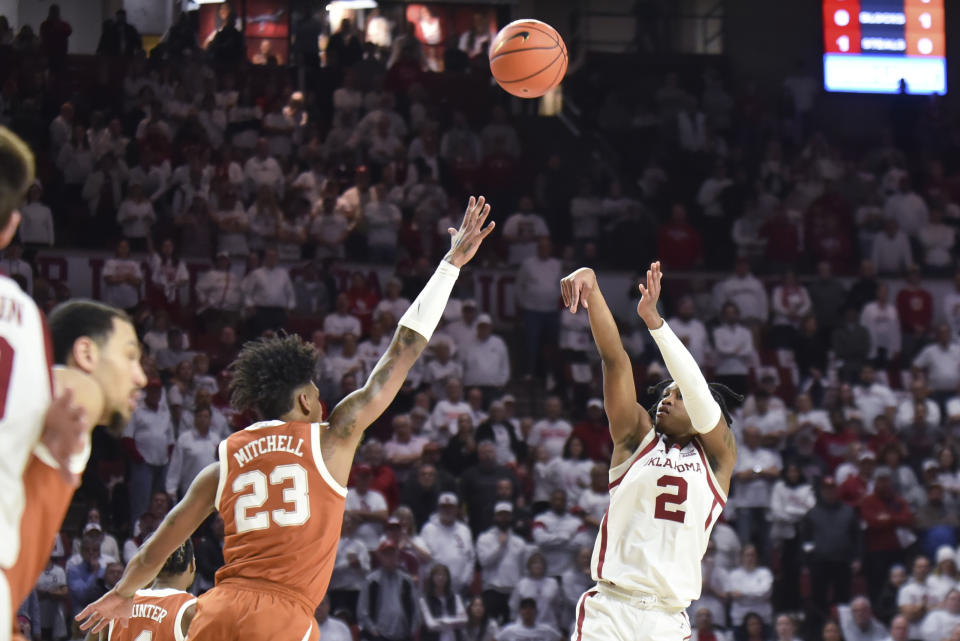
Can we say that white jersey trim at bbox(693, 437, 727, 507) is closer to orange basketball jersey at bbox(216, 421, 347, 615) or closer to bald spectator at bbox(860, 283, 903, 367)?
orange basketball jersey at bbox(216, 421, 347, 615)

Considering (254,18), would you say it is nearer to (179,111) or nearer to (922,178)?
(179,111)

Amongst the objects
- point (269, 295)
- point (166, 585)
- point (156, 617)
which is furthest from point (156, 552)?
point (269, 295)

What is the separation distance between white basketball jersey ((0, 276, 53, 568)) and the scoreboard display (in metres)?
16.7

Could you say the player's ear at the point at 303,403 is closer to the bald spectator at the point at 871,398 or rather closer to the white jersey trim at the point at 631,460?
the white jersey trim at the point at 631,460

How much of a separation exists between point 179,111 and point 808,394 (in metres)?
8.08

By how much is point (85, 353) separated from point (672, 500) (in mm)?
3014

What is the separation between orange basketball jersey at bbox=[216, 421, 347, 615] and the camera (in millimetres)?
4512

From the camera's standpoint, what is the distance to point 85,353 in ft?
10.1

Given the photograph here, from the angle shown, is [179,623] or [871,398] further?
[871,398]

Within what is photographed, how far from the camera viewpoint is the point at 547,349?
14539mm

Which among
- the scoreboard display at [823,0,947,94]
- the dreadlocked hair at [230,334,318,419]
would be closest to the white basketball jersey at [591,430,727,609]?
the dreadlocked hair at [230,334,318,419]

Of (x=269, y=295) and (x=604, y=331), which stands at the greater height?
(x=269, y=295)

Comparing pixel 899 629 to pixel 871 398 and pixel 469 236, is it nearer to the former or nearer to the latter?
pixel 871 398

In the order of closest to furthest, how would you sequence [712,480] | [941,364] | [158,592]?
[158,592] < [712,480] < [941,364]
